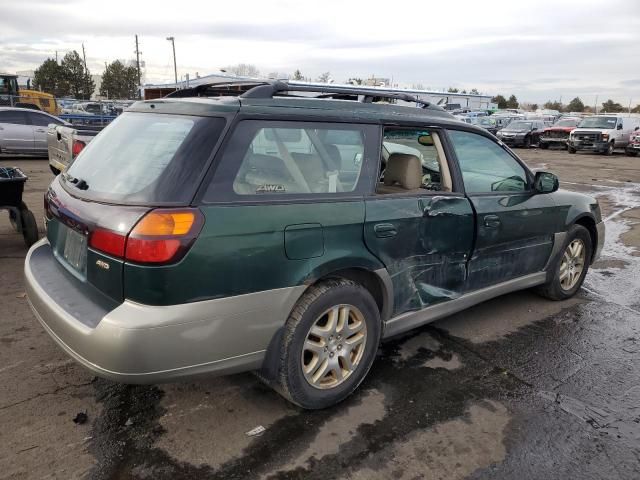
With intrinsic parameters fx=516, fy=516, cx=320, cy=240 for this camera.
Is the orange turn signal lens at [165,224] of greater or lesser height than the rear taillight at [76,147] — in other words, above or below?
above

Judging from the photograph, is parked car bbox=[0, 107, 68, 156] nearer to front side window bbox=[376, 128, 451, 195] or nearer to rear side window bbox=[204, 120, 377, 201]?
front side window bbox=[376, 128, 451, 195]

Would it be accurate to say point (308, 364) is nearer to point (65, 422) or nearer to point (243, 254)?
point (243, 254)

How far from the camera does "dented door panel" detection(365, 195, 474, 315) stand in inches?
120

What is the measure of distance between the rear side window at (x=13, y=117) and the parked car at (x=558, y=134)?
23749 mm

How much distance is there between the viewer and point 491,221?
149 inches

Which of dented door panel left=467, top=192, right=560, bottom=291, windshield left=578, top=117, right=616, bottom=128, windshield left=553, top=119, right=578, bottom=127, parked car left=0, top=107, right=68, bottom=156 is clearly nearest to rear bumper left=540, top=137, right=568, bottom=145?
windshield left=578, top=117, right=616, bottom=128

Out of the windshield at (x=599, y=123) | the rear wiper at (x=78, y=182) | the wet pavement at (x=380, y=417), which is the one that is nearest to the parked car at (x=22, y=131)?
the wet pavement at (x=380, y=417)

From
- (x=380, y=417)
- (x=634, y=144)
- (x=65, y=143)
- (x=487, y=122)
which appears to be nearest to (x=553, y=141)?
(x=634, y=144)

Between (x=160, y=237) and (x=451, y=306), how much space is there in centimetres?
222

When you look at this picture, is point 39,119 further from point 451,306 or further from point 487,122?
point 487,122

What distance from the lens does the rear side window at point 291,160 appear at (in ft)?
8.36

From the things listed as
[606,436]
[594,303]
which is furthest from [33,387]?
[594,303]

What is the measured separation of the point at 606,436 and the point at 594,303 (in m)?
2.39

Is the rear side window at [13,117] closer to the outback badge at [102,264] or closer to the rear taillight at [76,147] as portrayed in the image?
the rear taillight at [76,147]
